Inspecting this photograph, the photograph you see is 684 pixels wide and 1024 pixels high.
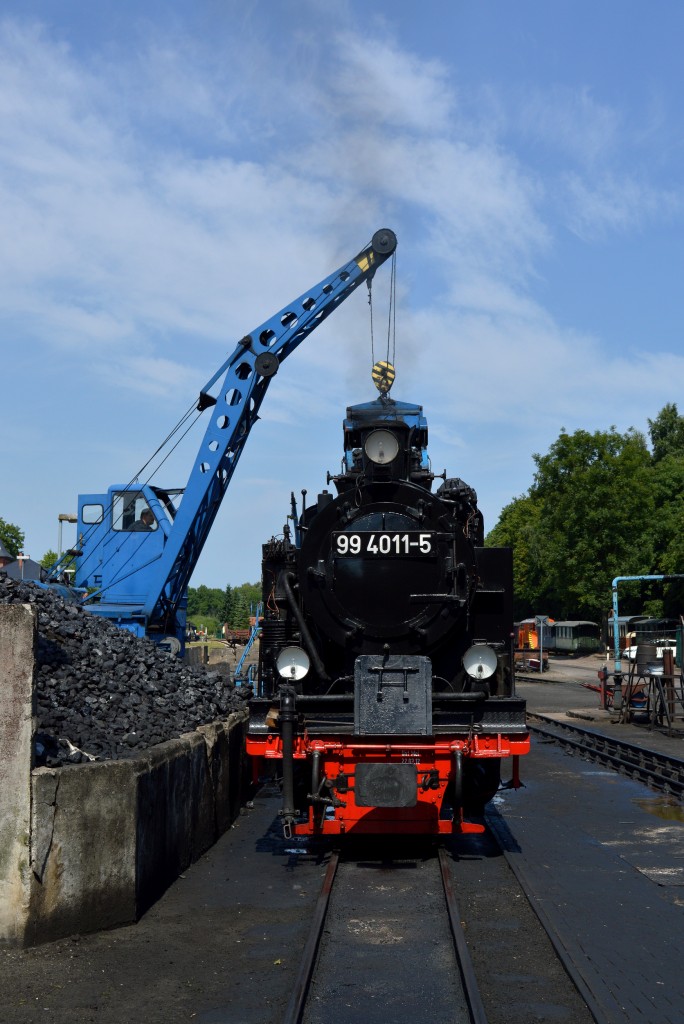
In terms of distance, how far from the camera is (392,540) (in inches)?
361

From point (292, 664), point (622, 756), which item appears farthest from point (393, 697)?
point (622, 756)

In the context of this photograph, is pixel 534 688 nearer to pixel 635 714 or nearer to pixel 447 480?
pixel 635 714

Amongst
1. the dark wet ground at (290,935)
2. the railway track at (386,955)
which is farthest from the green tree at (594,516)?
the railway track at (386,955)

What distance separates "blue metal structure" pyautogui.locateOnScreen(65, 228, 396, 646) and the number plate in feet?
36.6

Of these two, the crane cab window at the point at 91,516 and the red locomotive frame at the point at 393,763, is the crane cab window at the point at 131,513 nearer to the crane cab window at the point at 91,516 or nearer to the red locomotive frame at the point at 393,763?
the crane cab window at the point at 91,516

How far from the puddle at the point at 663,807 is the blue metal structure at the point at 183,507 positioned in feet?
35.3

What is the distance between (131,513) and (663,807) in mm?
12620

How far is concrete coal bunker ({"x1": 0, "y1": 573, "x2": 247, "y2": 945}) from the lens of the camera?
20.5 feet

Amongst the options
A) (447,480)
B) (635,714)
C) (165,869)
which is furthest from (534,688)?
(165,869)

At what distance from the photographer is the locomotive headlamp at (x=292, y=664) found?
902cm

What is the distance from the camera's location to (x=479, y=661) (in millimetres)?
8898

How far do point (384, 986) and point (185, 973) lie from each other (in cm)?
118

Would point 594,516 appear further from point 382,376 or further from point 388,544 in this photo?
point 388,544

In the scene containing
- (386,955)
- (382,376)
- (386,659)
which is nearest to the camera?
(386,955)
